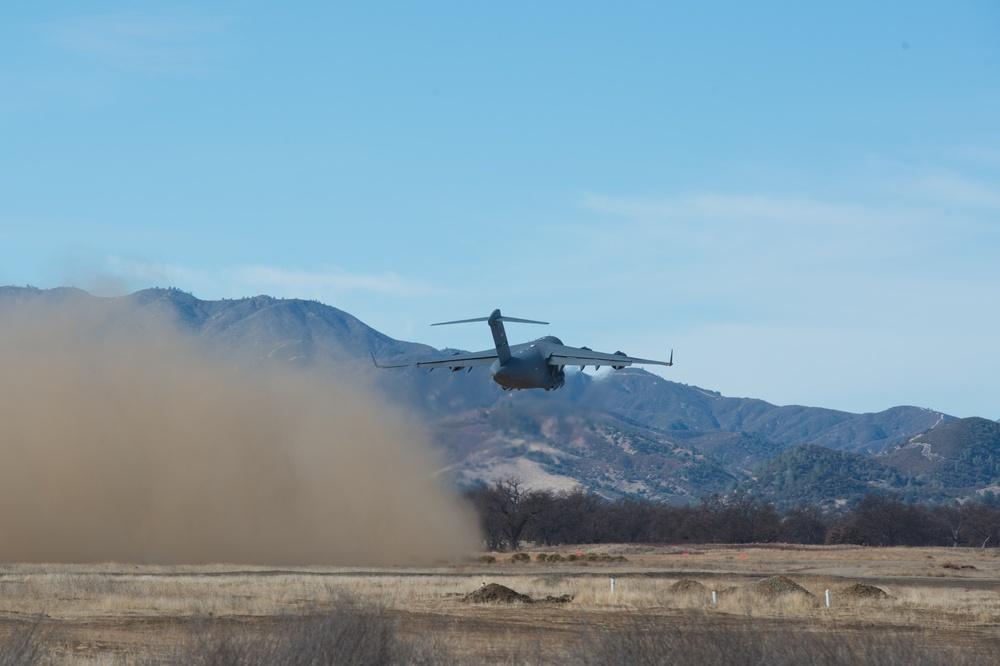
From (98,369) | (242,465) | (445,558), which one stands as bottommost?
(445,558)

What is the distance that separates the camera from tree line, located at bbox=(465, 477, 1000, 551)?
131 meters

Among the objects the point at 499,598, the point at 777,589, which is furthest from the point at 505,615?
the point at 777,589

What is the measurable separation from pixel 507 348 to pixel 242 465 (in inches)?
1477

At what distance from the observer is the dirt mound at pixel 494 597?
45.8m

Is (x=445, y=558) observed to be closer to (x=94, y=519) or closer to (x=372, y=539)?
(x=372, y=539)

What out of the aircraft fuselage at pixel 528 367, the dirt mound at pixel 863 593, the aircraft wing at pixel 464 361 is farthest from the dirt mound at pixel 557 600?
the aircraft wing at pixel 464 361

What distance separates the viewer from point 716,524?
14312 centimetres

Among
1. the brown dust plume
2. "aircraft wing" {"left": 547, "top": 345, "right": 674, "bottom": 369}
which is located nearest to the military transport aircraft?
"aircraft wing" {"left": 547, "top": 345, "right": 674, "bottom": 369}

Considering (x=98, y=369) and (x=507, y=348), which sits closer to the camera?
(x=507, y=348)

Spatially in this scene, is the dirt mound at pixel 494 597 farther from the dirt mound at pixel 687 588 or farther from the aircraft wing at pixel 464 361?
the aircraft wing at pixel 464 361

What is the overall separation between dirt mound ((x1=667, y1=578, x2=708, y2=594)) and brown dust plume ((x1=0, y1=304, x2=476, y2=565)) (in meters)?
37.8

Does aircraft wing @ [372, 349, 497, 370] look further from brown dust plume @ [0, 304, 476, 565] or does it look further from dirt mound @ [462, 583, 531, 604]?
dirt mound @ [462, 583, 531, 604]

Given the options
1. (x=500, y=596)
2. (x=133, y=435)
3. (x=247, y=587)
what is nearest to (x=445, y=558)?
(x=133, y=435)

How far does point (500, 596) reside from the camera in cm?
4616
